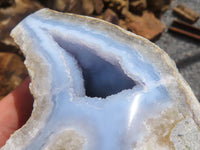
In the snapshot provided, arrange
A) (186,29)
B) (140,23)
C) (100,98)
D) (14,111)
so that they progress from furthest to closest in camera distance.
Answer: (186,29) < (140,23) < (14,111) < (100,98)

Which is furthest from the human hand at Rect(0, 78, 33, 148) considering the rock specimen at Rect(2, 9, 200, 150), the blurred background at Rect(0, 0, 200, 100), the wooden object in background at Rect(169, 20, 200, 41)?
the wooden object in background at Rect(169, 20, 200, 41)

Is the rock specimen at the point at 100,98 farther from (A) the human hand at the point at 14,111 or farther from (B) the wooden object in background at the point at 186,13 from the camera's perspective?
(B) the wooden object in background at the point at 186,13

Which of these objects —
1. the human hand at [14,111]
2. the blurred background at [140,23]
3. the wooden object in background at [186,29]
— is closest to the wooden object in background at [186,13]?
the blurred background at [140,23]

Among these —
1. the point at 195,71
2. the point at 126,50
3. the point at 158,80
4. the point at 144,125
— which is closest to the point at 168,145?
the point at 144,125

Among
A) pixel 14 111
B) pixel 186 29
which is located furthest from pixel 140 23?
pixel 14 111

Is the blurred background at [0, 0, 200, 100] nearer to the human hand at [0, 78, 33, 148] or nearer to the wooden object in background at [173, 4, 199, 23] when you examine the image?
the wooden object in background at [173, 4, 199, 23]

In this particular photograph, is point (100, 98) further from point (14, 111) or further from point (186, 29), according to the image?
point (186, 29)

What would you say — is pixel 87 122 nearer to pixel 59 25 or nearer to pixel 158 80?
pixel 158 80

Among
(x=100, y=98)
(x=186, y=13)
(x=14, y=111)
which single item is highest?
(x=100, y=98)
